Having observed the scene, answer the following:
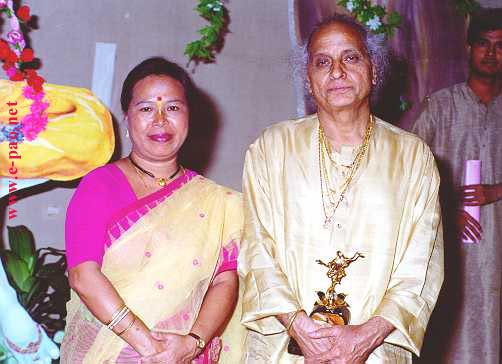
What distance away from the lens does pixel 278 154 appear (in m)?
2.75

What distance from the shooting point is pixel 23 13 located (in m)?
4.02

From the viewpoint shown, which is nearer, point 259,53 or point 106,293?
point 106,293

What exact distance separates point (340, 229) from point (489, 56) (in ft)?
9.50

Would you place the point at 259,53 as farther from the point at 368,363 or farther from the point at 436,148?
the point at 368,363

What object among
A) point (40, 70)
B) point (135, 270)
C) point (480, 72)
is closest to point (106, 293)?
point (135, 270)


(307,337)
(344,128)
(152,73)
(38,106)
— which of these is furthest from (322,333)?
(38,106)

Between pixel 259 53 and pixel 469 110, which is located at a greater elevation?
pixel 259 53

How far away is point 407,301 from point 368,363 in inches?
10.8

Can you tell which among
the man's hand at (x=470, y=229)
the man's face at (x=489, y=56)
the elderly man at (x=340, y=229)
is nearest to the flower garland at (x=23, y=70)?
the elderly man at (x=340, y=229)

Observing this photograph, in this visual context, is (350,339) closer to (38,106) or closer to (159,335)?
(159,335)

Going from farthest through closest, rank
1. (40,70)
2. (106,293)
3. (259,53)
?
(259,53)
(40,70)
(106,293)

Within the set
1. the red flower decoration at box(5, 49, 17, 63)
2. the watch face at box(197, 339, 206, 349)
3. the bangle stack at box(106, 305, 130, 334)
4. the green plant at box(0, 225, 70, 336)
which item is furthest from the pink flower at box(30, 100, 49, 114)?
the watch face at box(197, 339, 206, 349)

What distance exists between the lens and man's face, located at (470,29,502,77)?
4938 mm

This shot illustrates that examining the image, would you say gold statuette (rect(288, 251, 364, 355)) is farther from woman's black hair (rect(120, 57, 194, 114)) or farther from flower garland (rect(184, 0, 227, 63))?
flower garland (rect(184, 0, 227, 63))
